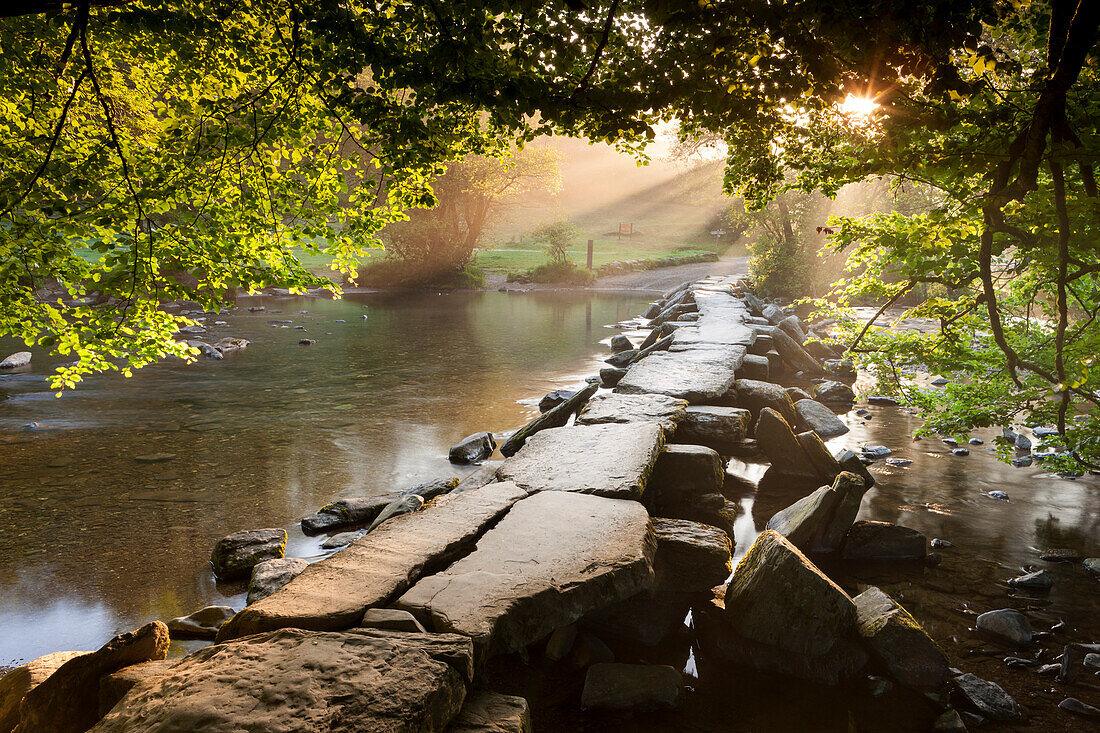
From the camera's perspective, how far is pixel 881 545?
5.08 m

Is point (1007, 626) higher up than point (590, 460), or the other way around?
point (590, 460)

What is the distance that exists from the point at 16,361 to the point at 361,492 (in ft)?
34.3

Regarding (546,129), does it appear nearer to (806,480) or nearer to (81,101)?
(81,101)

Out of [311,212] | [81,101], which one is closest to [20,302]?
[81,101]

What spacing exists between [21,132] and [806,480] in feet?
25.6

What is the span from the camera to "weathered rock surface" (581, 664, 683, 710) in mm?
3277

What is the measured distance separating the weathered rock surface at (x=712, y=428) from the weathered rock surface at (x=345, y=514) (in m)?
3.25

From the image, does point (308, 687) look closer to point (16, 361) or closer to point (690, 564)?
point (690, 564)

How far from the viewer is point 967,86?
316cm

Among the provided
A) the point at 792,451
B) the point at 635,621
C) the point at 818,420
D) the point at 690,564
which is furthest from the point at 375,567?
the point at 818,420

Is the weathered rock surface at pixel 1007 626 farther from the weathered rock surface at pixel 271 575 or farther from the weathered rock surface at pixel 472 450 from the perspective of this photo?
the weathered rock surface at pixel 472 450

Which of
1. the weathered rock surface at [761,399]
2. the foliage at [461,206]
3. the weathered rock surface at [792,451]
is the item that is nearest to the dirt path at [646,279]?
the foliage at [461,206]

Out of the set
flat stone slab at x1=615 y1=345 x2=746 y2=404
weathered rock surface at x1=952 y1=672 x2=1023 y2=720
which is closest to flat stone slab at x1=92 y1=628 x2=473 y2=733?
weathered rock surface at x1=952 y1=672 x2=1023 y2=720

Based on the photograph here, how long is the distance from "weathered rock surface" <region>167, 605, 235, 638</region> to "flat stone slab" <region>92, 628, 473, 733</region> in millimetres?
1578
